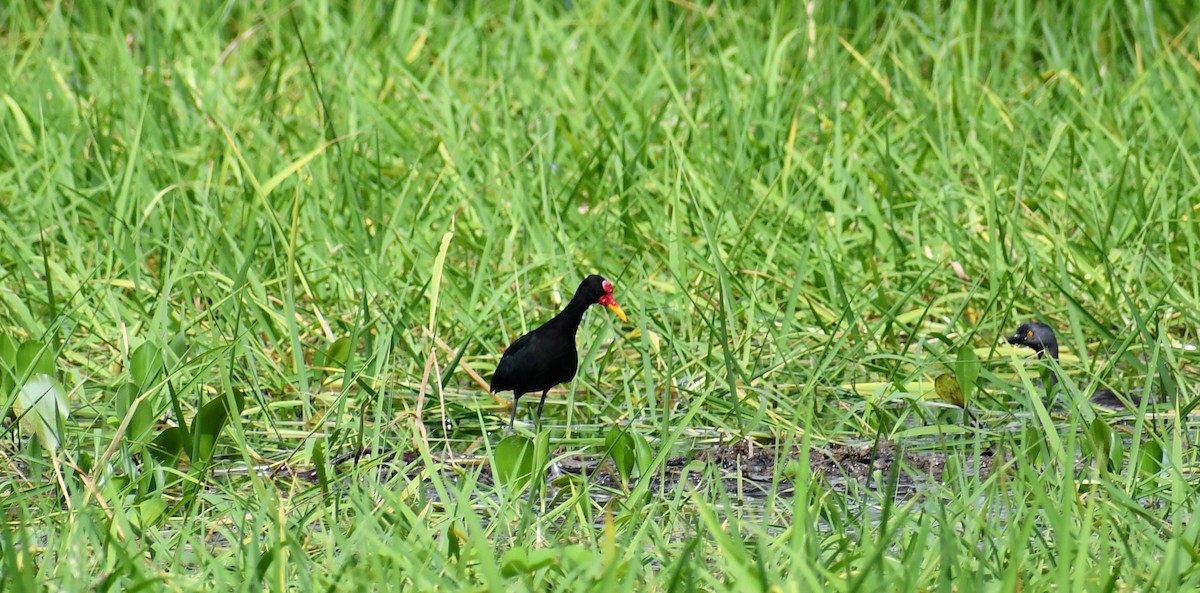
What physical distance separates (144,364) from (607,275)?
1.68m

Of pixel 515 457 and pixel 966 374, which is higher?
pixel 515 457

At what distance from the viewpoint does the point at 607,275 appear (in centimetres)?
502

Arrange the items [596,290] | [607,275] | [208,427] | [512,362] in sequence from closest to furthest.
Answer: [208,427] → [512,362] → [596,290] → [607,275]

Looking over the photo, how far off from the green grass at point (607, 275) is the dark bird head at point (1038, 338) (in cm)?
9

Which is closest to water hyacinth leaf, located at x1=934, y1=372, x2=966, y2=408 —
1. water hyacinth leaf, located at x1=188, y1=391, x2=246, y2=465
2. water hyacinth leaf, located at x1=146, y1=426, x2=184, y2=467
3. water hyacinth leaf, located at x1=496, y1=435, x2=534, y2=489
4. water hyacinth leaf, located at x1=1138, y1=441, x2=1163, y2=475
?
water hyacinth leaf, located at x1=1138, y1=441, x2=1163, y2=475

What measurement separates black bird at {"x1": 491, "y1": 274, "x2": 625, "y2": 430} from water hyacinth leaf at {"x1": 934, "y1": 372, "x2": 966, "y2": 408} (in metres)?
0.79

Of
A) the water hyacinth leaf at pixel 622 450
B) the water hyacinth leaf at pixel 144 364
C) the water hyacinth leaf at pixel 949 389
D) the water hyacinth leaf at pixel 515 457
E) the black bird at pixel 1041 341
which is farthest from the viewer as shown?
the black bird at pixel 1041 341

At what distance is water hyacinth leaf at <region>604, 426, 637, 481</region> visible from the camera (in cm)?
329

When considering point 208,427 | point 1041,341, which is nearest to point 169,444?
point 208,427

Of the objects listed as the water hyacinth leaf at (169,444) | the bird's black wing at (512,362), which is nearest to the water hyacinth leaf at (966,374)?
the bird's black wing at (512,362)

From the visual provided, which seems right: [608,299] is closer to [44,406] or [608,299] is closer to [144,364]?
[144,364]

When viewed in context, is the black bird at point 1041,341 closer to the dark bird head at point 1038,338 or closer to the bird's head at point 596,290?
the dark bird head at point 1038,338

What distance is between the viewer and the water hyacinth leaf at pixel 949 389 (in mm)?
3812

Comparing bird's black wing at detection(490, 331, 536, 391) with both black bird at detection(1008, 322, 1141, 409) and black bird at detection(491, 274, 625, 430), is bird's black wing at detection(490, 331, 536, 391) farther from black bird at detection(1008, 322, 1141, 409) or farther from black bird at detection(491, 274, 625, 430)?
black bird at detection(1008, 322, 1141, 409)
